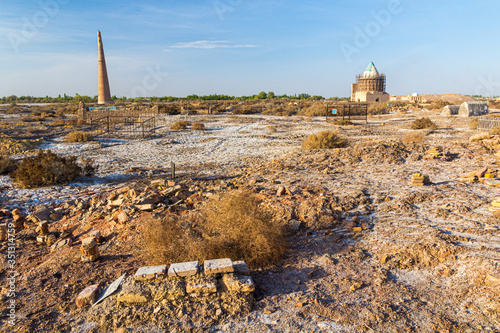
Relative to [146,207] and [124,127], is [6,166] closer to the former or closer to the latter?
[146,207]

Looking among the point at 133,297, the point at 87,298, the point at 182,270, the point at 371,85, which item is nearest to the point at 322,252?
the point at 182,270

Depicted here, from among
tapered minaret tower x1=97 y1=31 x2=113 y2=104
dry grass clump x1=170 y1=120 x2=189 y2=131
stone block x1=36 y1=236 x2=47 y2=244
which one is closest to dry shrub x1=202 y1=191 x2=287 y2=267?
stone block x1=36 y1=236 x2=47 y2=244

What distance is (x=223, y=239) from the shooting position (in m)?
4.46

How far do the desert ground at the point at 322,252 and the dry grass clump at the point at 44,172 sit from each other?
1.03 feet

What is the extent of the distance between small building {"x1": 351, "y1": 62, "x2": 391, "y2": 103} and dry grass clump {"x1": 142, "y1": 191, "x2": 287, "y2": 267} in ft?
210

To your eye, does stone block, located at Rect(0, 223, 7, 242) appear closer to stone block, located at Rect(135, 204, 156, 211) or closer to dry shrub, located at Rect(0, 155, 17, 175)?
stone block, located at Rect(135, 204, 156, 211)

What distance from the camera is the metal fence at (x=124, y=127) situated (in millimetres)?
19894

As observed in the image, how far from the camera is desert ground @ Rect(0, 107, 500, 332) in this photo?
330 cm

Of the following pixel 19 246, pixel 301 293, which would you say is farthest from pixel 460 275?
pixel 19 246

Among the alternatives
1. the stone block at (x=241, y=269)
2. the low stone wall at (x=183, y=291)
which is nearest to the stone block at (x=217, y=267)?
the low stone wall at (x=183, y=291)

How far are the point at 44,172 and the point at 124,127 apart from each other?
16.0 metres

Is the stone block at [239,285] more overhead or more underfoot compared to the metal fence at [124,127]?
more underfoot

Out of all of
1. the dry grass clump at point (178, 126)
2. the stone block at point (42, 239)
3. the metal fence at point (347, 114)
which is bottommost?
the stone block at point (42, 239)

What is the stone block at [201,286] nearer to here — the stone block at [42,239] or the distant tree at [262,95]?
the stone block at [42,239]
